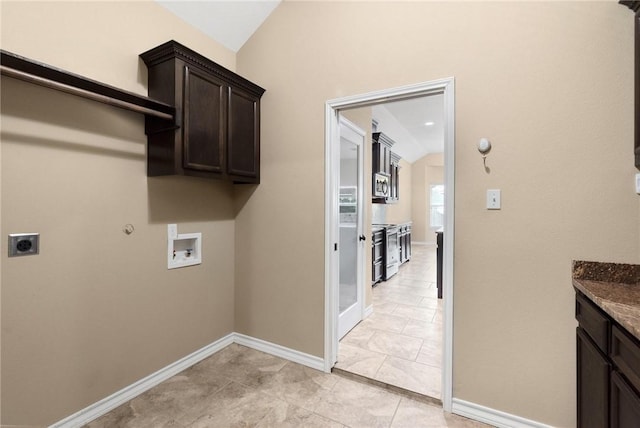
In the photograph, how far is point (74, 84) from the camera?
155 centimetres

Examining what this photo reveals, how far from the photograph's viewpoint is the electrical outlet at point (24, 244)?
58.3 inches

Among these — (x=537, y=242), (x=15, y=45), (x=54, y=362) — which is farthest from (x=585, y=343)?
(x=15, y=45)

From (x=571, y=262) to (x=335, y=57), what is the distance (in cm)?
204

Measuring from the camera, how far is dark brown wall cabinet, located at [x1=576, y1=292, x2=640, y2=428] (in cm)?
100

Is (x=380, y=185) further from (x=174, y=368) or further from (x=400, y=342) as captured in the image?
(x=174, y=368)

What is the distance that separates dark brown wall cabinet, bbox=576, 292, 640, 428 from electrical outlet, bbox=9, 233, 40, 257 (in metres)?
2.65

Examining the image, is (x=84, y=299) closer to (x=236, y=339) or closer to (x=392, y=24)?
(x=236, y=339)

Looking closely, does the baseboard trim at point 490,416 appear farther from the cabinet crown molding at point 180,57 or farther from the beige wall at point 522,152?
the cabinet crown molding at point 180,57

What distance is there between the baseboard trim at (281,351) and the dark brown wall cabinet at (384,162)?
10.6 ft

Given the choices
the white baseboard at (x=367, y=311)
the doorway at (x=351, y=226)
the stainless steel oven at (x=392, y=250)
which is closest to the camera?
the doorway at (x=351, y=226)

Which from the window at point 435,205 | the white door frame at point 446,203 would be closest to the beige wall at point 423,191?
the window at point 435,205

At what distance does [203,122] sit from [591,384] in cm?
261

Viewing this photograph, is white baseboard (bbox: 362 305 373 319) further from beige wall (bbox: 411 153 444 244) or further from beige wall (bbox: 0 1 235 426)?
beige wall (bbox: 411 153 444 244)

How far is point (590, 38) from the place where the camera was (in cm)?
152
